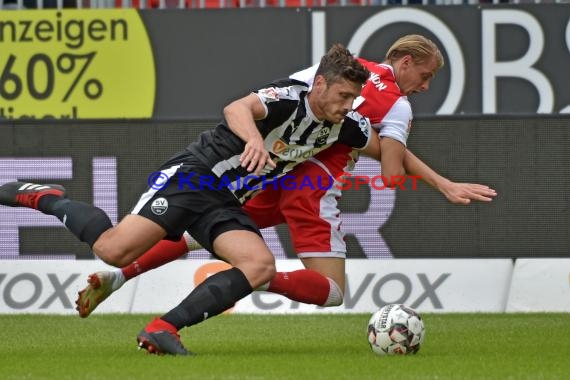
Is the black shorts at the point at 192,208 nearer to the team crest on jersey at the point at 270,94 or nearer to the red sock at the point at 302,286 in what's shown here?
the red sock at the point at 302,286

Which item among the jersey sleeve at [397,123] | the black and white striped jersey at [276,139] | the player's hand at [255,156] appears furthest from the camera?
the jersey sleeve at [397,123]

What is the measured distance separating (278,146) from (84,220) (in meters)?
1.14

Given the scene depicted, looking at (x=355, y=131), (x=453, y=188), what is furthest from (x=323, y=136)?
(x=453, y=188)

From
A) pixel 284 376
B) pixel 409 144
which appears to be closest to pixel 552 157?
pixel 409 144

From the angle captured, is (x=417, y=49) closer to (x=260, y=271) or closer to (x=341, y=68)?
(x=341, y=68)

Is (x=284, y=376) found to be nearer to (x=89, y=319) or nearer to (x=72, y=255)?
(x=89, y=319)

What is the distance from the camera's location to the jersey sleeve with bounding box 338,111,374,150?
26.5ft

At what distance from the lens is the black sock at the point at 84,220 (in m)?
7.73

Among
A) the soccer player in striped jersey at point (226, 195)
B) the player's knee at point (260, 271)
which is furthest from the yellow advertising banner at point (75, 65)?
the player's knee at point (260, 271)

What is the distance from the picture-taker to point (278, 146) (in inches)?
308

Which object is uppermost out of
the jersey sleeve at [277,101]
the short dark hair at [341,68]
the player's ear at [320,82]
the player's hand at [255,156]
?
the short dark hair at [341,68]

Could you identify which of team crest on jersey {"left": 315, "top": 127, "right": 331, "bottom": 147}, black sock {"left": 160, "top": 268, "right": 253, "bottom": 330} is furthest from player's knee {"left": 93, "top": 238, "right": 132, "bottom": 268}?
team crest on jersey {"left": 315, "top": 127, "right": 331, "bottom": 147}

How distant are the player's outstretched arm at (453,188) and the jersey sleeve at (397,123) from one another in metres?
0.12

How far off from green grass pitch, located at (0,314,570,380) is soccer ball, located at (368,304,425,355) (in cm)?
7
